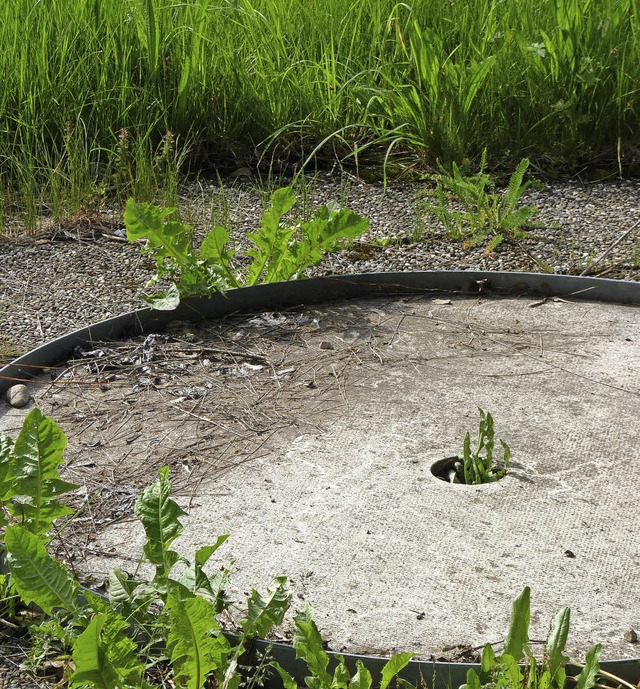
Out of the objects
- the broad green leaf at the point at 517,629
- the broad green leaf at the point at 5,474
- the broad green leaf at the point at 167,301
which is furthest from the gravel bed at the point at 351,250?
the broad green leaf at the point at 517,629

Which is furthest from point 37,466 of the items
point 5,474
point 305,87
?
point 305,87

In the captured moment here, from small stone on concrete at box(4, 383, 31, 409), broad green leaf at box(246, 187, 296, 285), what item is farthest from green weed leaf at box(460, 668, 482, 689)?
broad green leaf at box(246, 187, 296, 285)

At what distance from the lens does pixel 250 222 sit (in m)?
3.73

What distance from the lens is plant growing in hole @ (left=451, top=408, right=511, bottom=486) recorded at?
2066 mm

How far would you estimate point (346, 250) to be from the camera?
352 cm

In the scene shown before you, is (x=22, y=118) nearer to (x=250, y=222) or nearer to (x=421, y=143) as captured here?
(x=250, y=222)

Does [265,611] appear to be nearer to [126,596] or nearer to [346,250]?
[126,596]

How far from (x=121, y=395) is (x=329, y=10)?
2.91 meters

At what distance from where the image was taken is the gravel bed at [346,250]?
3109 mm

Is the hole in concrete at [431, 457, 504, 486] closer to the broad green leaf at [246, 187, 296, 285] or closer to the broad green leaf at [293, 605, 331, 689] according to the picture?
the broad green leaf at [293, 605, 331, 689]

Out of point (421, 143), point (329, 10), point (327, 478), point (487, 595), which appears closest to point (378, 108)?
point (421, 143)

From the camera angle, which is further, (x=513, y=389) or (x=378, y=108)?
(x=378, y=108)

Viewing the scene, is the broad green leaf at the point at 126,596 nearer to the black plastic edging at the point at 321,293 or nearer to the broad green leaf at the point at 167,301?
the black plastic edging at the point at 321,293

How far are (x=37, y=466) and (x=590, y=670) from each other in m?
0.98
